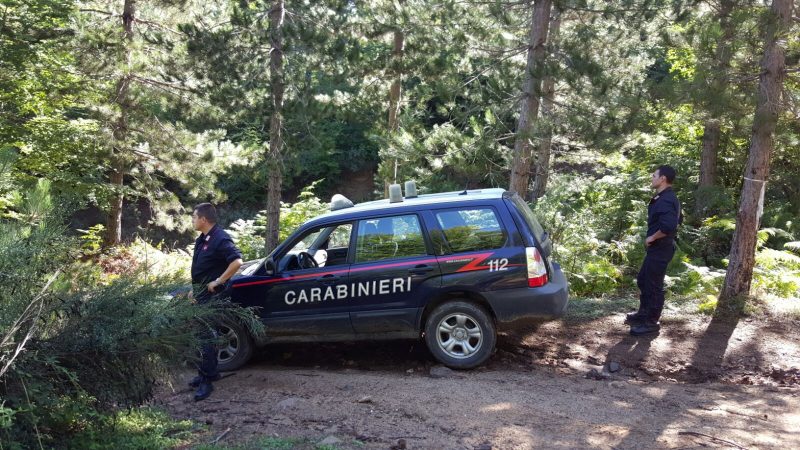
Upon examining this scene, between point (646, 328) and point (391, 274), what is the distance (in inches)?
132

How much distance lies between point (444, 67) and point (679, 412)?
9783 mm

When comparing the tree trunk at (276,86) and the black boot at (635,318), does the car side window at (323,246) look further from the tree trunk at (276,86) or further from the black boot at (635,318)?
the tree trunk at (276,86)

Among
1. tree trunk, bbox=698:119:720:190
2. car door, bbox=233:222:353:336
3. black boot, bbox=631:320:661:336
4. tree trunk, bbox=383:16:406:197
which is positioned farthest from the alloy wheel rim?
tree trunk, bbox=698:119:720:190

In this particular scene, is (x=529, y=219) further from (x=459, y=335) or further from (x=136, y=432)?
(x=136, y=432)

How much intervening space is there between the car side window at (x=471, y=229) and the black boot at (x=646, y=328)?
2.42 m

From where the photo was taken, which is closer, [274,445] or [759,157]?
[274,445]

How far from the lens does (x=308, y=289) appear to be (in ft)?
24.1

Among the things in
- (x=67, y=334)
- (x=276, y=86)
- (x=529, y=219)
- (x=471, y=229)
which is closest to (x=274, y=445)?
(x=67, y=334)

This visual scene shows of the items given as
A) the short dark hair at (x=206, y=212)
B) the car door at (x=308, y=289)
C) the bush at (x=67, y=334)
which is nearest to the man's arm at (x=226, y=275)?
the short dark hair at (x=206, y=212)

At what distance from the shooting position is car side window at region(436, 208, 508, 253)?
7043 mm

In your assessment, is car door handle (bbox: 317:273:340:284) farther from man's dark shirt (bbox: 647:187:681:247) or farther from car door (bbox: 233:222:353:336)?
man's dark shirt (bbox: 647:187:681:247)

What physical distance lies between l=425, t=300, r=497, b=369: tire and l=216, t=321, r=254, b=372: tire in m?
Answer: 2.02

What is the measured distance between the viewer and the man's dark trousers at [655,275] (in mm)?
7977

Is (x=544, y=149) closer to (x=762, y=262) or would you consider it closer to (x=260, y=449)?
(x=762, y=262)
